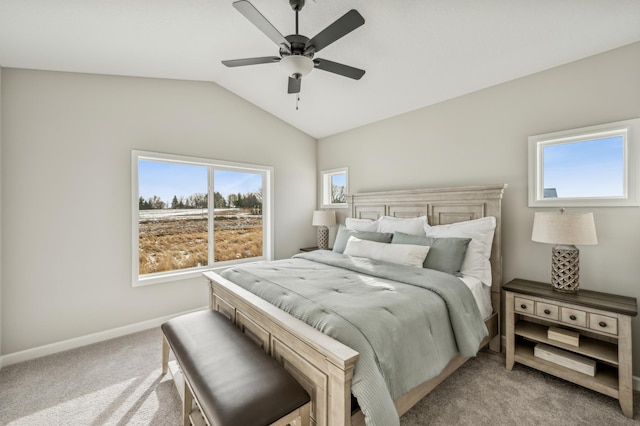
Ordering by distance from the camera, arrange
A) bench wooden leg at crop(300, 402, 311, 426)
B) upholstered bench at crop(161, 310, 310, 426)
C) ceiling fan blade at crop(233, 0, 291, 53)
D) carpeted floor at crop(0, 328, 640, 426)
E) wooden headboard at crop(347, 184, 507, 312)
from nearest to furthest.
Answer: upholstered bench at crop(161, 310, 310, 426) < bench wooden leg at crop(300, 402, 311, 426) < ceiling fan blade at crop(233, 0, 291, 53) < carpeted floor at crop(0, 328, 640, 426) < wooden headboard at crop(347, 184, 507, 312)

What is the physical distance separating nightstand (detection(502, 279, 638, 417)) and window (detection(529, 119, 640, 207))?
79cm

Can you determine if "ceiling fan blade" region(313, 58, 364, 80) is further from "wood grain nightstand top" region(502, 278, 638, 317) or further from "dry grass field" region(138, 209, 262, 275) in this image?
"dry grass field" region(138, 209, 262, 275)

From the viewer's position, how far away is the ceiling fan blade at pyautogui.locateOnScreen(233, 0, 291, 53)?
1550 mm

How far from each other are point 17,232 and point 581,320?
4.74 m

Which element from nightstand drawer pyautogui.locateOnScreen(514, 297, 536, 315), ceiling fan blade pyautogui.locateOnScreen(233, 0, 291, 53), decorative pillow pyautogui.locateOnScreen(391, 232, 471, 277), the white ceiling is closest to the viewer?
ceiling fan blade pyautogui.locateOnScreen(233, 0, 291, 53)

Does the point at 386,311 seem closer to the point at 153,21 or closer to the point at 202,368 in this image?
the point at 202,368

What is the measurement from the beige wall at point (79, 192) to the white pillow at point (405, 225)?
2489 millimetres

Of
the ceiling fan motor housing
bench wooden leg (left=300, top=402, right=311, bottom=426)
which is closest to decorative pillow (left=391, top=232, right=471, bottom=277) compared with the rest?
bench wooden leg (left=300, top=402, right=311, bottom=426)

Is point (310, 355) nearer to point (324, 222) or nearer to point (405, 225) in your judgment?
point (405, 225)

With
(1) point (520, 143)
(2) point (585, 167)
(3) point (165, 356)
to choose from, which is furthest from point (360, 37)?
(3) point (165, 356)

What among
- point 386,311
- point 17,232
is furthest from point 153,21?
point 386,311

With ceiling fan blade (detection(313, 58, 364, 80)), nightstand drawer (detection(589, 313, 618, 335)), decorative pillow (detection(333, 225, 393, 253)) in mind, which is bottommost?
nightstand drawer (detection(589, 313, 618, 335))

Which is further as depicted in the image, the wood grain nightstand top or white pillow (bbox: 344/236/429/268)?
white pillow (bbox: 344/236/429/268)

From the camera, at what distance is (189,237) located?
3678 millimetres
